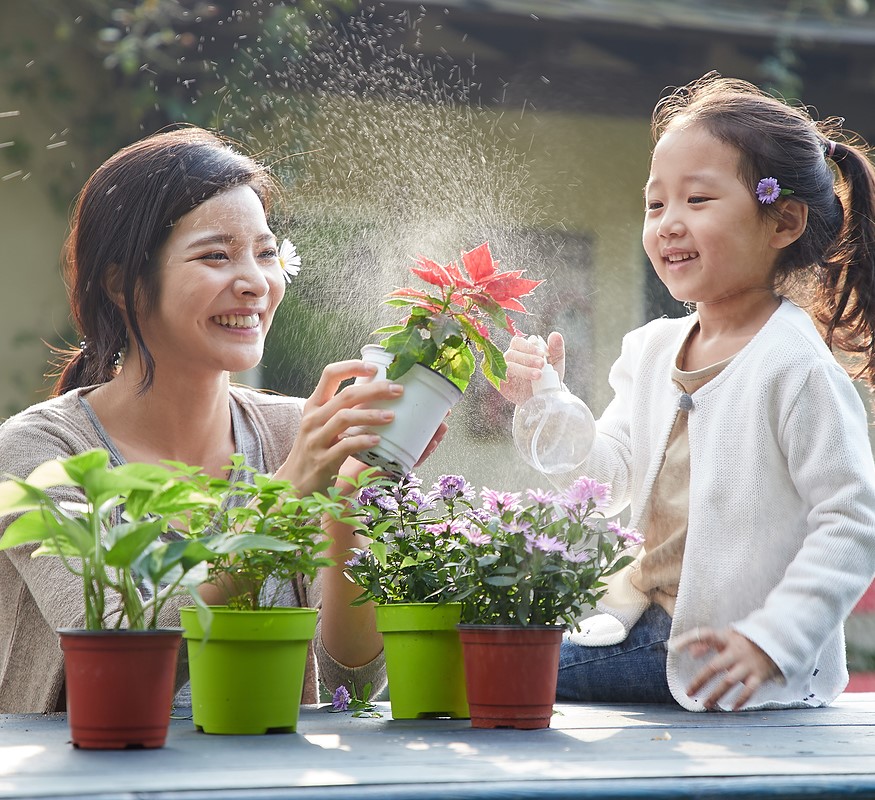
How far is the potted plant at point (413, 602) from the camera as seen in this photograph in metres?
1.52

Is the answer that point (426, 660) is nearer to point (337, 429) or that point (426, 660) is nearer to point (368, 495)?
point (368, 495)

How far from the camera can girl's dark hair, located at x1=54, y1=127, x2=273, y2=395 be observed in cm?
211

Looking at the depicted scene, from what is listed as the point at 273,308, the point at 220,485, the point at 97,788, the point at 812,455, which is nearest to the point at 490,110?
the point at 273,308

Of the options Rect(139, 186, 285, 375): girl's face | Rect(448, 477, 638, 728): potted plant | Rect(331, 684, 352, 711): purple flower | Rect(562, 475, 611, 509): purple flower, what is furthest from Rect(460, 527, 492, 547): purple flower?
Rect(139, 186, 285, 375): girl's face

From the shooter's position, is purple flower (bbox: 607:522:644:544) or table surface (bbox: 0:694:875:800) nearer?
table surface (bbox: 0:694:875:800)

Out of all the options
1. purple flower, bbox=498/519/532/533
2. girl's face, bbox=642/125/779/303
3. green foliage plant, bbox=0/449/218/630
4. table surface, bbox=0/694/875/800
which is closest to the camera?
table surface, bbox=0/694/875/800

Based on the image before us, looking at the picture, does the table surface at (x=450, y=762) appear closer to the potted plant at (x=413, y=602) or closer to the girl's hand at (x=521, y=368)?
the potted plant at (x=413, y=602)

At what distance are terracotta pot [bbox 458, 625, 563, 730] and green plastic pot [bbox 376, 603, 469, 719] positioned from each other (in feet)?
0.23

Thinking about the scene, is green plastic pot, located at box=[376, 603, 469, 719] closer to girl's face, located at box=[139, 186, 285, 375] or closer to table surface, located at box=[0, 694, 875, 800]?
table surface, located at box=[0, 694, 875, 800]

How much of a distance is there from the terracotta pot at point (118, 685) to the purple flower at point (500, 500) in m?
0.44

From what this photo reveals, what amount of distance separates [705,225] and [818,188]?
0.25 metres

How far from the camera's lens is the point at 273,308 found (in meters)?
2.19

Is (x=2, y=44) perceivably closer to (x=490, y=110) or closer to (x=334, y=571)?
(x=490, y=110)

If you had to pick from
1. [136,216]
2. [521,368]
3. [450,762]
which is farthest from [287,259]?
[450,762]
